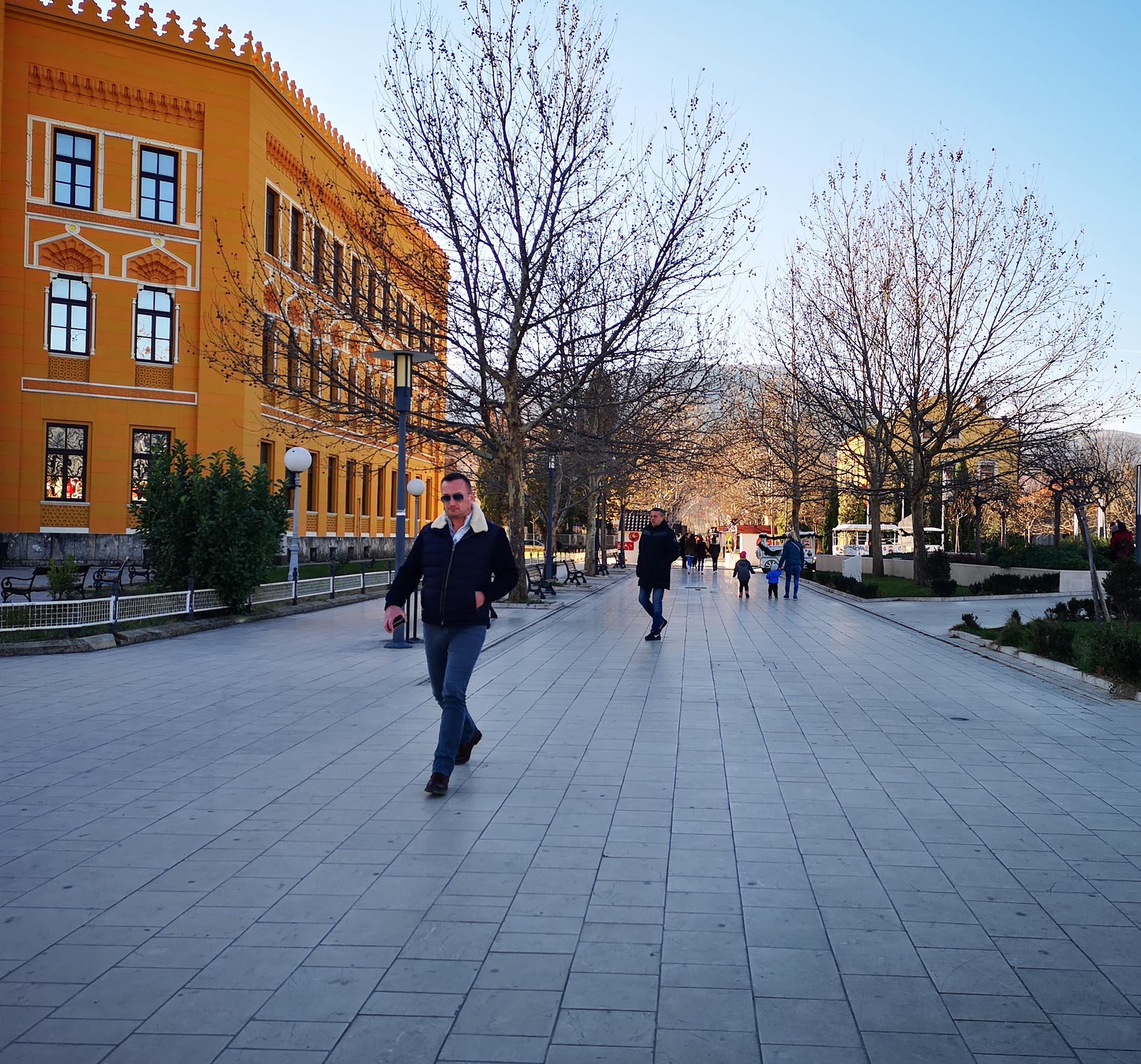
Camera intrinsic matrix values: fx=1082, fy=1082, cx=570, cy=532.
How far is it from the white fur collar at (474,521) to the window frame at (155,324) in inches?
1163

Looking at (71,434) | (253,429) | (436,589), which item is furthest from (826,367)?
(436,589)

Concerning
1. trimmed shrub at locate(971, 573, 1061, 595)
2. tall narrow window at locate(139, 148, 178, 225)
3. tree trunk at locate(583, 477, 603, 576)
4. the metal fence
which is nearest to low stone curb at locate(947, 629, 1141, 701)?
the metal fence

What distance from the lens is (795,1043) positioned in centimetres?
342

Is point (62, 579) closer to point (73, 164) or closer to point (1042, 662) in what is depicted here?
point (1042, 662)

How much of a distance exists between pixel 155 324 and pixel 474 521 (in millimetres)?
30084

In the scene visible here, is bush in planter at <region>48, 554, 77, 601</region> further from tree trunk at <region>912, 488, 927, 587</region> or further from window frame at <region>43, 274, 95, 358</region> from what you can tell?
tree trunk at <region>912, 488, 927, 587</region>

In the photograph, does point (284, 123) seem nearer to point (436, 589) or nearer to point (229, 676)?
point (229, 676)

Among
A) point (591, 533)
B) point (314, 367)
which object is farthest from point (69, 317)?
point (591, 533)

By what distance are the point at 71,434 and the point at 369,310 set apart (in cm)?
1417

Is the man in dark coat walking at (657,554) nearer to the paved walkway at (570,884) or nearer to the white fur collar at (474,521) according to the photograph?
the paved walkway at (570,884)

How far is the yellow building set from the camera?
104ft

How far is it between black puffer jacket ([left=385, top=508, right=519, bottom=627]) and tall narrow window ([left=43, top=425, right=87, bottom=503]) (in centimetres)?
2877

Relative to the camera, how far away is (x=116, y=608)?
14836mm

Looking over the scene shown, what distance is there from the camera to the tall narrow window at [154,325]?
1314 inches
